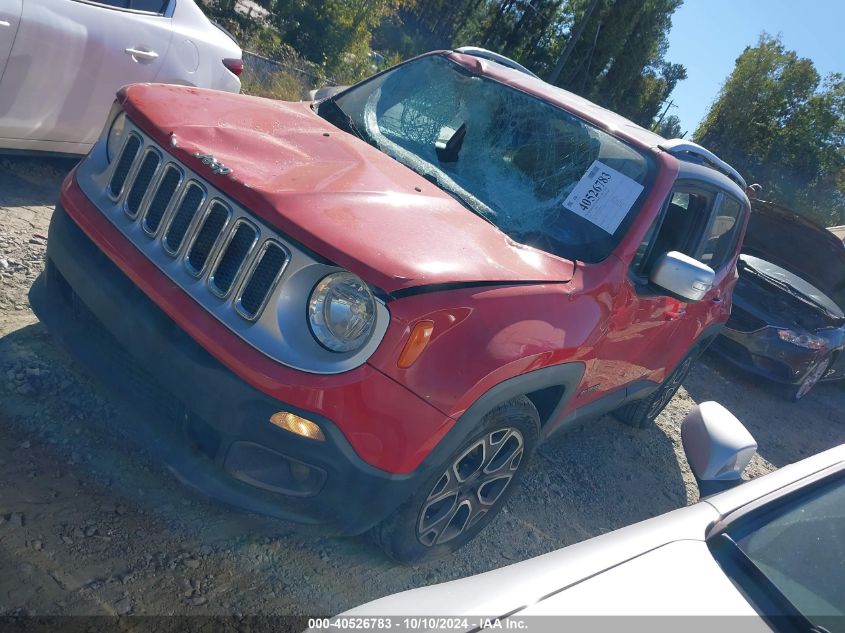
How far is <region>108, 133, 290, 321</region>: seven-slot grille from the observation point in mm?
2420

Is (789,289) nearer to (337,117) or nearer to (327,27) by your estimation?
(337,117)

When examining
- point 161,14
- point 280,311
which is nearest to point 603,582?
point 280,311

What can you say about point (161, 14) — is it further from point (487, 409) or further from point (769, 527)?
point (769, 527)

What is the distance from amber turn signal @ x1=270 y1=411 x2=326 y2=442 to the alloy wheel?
0.56 m

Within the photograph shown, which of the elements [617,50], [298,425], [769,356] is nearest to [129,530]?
[298,425]

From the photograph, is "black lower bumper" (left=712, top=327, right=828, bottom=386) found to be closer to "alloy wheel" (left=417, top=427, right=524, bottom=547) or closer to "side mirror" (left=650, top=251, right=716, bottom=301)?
"side mirror" (left=650, top=251, right=716, bottom=301)

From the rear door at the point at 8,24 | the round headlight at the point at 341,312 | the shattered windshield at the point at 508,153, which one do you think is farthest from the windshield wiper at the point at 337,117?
the rear door at the point at 8,24

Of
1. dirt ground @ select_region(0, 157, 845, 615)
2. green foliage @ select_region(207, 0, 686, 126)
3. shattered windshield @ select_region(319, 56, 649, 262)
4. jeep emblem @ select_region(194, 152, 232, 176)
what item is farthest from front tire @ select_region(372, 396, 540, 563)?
green foliage @ select_region(207, 0, 686, 126)

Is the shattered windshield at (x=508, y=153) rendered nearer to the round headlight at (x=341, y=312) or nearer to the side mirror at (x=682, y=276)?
the side mirror at (x=682, y=276)

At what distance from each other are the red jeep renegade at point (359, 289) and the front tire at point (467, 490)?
0.01 meters

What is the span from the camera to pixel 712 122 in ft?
119

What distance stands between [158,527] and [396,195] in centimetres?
152

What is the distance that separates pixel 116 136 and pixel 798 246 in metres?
8.07

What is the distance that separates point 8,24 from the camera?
4.13m
